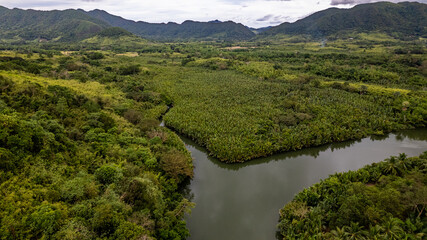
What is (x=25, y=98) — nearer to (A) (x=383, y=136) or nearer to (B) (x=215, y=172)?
(B) (x=215, y=172)

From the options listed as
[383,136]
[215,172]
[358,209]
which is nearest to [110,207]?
[215,172]

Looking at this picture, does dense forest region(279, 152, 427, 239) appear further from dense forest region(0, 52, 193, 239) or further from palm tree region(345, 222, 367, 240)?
dense forest region(0, 52, 193, 239)

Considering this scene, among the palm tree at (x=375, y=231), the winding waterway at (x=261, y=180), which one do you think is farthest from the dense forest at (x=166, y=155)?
the winding waterway at (x=261, y=180)

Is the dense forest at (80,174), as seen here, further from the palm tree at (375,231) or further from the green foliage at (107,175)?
the palm tree at (375,231)

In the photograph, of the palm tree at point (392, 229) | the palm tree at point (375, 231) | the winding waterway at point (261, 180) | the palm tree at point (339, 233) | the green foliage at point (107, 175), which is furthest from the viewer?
the winding waterway at point (261, 180)

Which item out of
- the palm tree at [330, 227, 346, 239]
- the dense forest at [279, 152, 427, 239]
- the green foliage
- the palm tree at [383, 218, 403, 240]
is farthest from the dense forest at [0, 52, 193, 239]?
the palm tree at [383, 218, 403, 240]

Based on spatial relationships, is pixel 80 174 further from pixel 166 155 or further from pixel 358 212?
pixel 358 212
